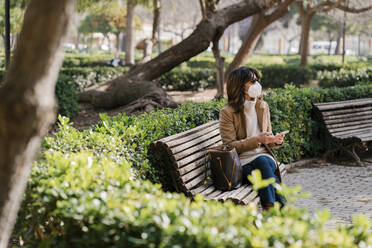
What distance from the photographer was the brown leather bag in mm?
5109

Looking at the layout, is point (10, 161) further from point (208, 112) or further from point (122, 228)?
point (208, 112)

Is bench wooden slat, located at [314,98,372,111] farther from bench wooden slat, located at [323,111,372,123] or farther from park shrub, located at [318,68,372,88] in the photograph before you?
park shrub, located at [318,68,372,88]

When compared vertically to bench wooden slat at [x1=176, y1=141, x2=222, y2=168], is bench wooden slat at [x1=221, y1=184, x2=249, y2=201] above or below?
below

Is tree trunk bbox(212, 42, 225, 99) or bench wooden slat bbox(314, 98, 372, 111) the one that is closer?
bench wooden slat bbox(314, 98, 372, 111)

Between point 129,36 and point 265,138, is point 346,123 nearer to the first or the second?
point 265,138

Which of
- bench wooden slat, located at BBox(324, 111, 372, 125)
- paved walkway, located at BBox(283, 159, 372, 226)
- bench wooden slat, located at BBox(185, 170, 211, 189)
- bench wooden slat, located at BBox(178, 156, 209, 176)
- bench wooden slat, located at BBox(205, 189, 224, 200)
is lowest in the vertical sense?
paved walkway, located at BBox(283, 159, 372, 226)

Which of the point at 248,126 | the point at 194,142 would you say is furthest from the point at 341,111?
the point at 194,142

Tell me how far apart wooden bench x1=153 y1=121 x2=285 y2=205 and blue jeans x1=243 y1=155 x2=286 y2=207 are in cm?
10

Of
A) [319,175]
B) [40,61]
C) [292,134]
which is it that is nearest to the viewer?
[40,61]

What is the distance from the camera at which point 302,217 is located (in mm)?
2967

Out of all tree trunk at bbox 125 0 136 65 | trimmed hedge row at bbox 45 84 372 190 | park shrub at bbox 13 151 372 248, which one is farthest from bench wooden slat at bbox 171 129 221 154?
tree trunk at bbox 125 0 136 65

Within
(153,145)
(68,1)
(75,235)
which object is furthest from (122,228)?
(153,145)

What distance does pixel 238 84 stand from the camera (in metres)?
5.38

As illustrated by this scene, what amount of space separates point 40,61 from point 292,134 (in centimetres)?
644
